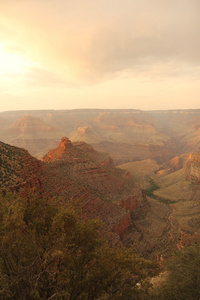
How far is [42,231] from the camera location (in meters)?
12.3

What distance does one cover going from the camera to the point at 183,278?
17.9 m

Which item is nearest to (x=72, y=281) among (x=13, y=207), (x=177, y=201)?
(x=13, y=207)

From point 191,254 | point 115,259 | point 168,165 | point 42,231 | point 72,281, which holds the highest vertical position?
point 42,231

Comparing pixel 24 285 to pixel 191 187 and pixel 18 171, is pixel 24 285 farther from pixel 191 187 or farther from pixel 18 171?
pixel 191 187

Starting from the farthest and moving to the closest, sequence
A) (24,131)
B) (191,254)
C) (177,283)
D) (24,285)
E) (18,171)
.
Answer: (24,131) < (18,171) < (191,254) < (177,283) < (24,285)

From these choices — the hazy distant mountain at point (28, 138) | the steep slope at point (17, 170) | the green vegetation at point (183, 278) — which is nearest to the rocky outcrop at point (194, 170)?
the green vegetation at point (183, 278)

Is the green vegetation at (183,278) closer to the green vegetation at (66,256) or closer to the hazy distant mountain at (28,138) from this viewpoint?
the green vegetation at (66,256)

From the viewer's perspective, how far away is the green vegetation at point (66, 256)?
428 inches

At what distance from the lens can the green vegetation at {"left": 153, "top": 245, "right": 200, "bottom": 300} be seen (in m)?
16.7

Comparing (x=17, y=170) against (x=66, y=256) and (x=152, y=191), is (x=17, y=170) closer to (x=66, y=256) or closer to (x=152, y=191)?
(x=66, y=256)

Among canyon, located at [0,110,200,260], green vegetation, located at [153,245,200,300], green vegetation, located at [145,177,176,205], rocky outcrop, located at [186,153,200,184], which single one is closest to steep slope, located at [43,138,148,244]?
canyon, located at [0,110,200,260]

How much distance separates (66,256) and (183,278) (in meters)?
13.1

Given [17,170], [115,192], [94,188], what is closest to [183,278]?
[17,170]

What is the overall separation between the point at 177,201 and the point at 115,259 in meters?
57.9
